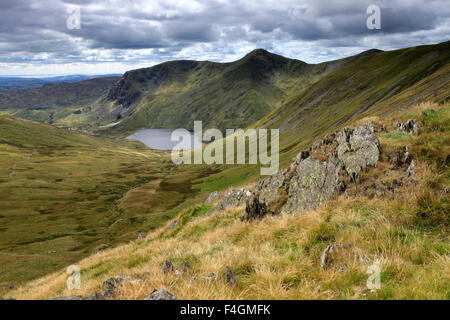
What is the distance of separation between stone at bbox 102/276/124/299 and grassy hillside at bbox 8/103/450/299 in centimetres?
36

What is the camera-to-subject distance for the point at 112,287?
6137 mm

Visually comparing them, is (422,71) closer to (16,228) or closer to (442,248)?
(442,248)

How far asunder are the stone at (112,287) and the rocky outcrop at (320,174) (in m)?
9.39

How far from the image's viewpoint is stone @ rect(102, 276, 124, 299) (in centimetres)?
572

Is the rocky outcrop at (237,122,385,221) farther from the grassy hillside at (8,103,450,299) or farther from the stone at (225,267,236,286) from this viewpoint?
the stone at (225,267,236,286)

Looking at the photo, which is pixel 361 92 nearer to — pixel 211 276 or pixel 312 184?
pixel 312 184

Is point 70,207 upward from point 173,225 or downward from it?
downward

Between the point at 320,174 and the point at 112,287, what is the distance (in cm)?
1232

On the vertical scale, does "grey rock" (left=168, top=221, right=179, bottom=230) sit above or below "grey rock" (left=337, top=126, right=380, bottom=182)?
below

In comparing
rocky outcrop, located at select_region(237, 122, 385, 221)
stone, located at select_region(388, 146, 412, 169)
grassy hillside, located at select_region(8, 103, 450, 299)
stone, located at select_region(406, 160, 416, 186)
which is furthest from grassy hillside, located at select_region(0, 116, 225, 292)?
stone, located at select_region(406, 160, 416, 186)

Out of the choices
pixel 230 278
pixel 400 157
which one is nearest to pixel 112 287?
pixel 230 278
